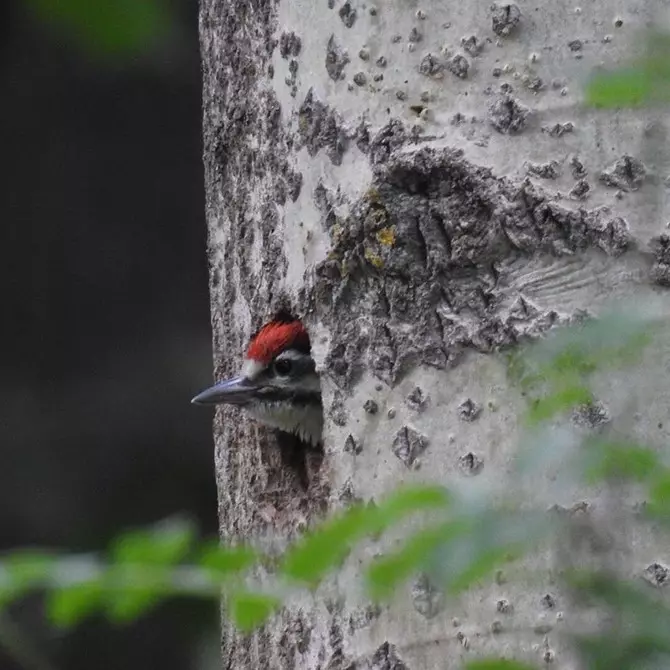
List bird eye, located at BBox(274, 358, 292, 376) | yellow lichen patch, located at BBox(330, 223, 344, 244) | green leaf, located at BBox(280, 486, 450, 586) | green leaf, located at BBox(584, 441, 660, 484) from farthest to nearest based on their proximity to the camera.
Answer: bird eye, located at BBox(274, 358, 292, 376) < yellow lichen patch, located at BBox(330, 223, 344, 244) < green leaf, located at BBox(584, 441, 660, 484) < green leaf, located at BBox(280, 486, 450, 586)

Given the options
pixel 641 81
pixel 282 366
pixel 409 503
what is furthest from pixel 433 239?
pixel 409 503

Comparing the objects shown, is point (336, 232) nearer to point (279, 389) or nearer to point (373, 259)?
point (373, 259)

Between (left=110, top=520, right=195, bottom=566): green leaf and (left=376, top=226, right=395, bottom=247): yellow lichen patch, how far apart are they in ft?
4.35

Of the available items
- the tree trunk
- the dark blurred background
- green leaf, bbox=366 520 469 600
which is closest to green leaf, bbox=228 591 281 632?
green leaf, bbox=366 520 469 600

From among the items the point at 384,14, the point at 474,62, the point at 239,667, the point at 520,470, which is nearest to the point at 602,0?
the point at 474,62

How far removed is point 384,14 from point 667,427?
40.0 inches

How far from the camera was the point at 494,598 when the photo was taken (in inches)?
93.7

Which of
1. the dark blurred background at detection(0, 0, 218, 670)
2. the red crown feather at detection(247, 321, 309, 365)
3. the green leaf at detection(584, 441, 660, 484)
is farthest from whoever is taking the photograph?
the dark blurred background at detection(0, 0, 218, 670)

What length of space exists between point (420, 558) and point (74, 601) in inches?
14.2

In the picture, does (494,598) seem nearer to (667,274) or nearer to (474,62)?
(667,274)

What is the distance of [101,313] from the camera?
7309 mm

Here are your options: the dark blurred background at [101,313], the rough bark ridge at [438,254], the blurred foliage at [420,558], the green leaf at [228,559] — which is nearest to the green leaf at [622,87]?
the blurred foliage at [420,558]

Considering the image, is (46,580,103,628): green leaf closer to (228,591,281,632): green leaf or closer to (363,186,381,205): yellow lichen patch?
(228,591,281,632): green leaf

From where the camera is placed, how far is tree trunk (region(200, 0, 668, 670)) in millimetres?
2395
